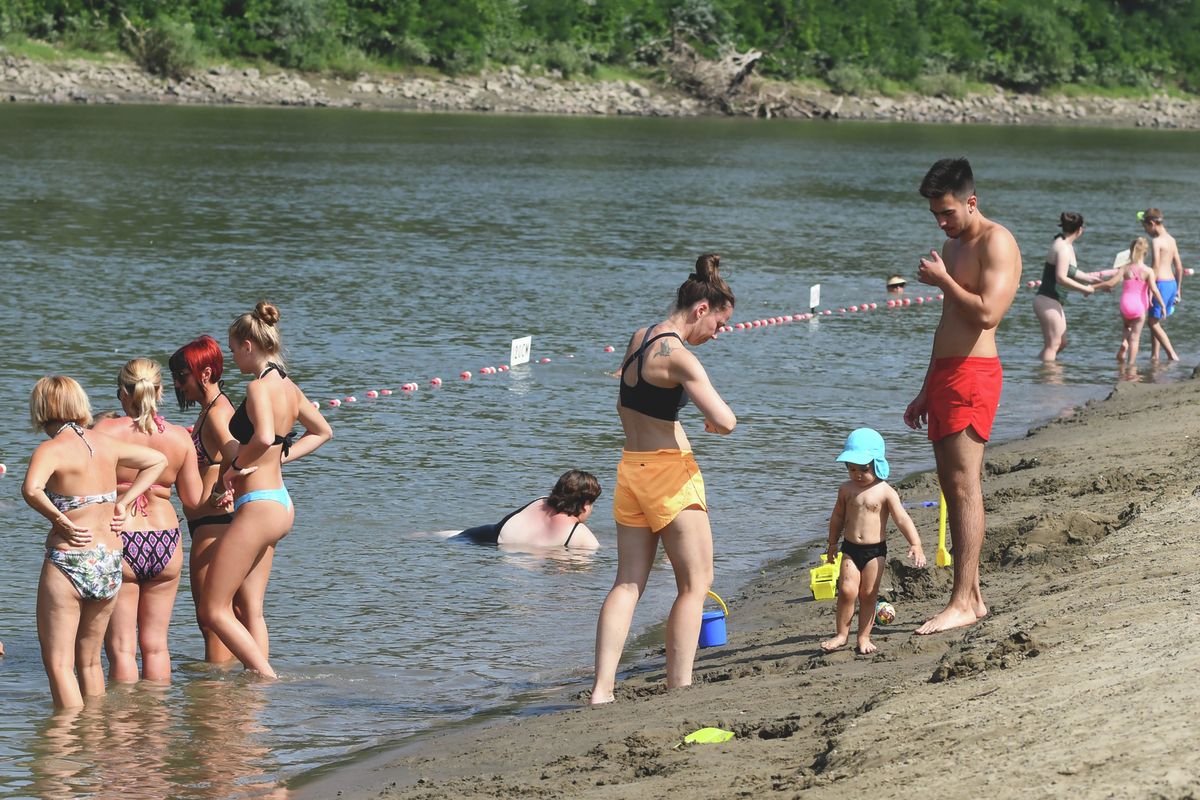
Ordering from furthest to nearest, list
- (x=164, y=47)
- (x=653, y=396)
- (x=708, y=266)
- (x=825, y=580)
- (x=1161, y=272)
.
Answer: (x=164, y=47) → (x=1161, y=272) → (x=825, y=580) → (x=708, y=266) → (x=653, y=396)

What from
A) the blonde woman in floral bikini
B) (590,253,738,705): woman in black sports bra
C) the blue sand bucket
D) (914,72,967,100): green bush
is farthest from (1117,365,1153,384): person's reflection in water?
(914,72,967,100): green bush

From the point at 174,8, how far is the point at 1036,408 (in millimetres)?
66637

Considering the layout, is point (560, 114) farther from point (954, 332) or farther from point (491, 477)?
point (954, 332)

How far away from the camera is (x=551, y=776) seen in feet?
21.0

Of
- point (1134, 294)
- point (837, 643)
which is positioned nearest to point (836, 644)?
point (837, 643)

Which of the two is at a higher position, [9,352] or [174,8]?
[174,8]

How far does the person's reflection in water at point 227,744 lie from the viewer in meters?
7.17

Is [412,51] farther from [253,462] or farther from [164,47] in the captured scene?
[253,462]

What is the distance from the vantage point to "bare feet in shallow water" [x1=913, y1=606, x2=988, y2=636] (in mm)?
7801

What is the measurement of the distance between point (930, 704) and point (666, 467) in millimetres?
1603

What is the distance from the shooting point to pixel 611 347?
20.1m

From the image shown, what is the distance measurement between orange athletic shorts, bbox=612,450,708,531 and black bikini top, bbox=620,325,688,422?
0.54 ft

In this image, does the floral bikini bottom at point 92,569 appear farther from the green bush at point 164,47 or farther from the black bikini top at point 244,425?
the green bush at point 164,47

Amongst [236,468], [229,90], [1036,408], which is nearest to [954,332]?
[236,468]
